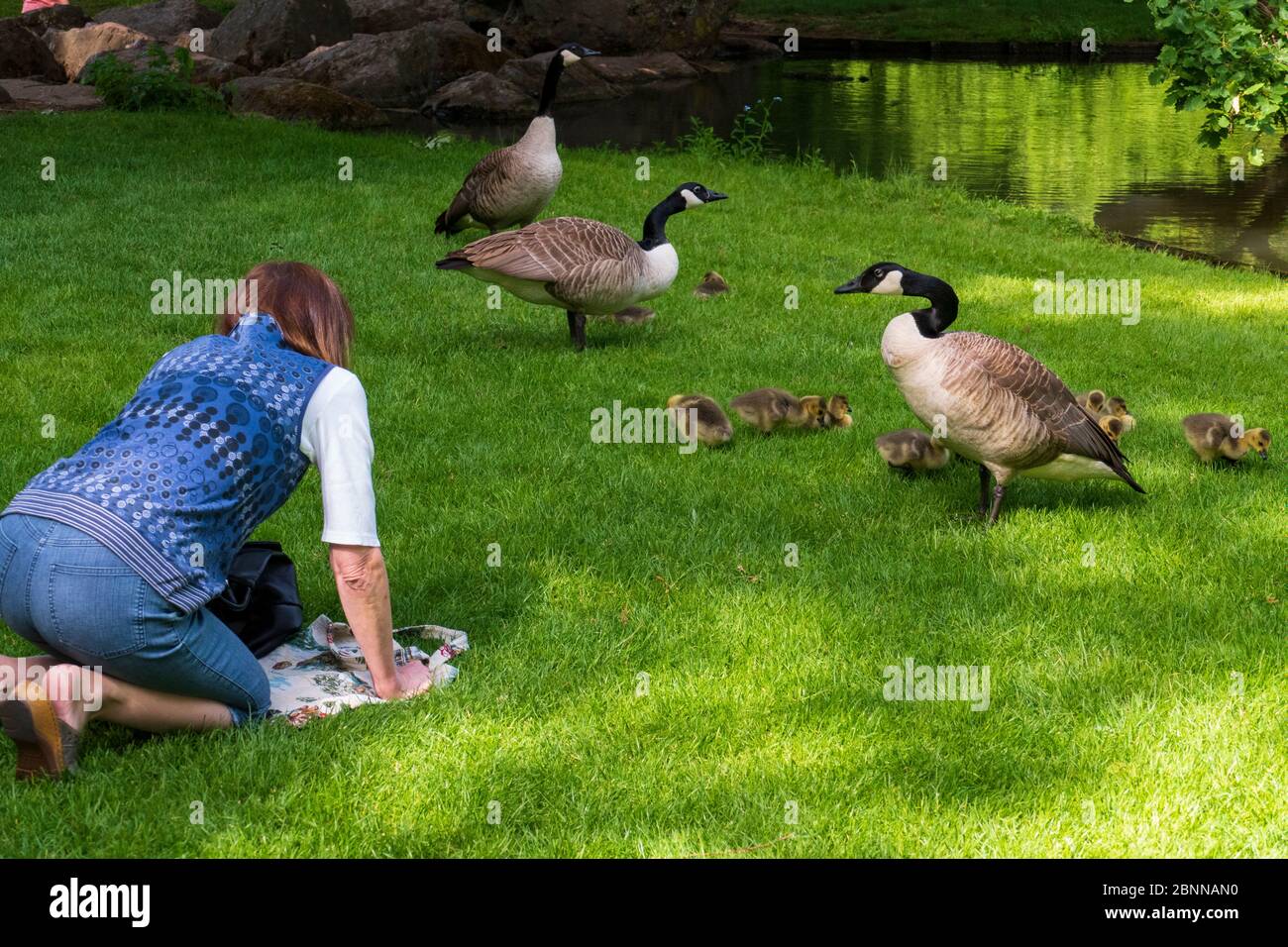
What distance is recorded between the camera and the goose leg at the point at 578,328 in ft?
33.6

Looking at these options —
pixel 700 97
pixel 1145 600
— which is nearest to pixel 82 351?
pixel 1145 600

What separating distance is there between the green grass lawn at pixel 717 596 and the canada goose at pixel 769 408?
0.14m

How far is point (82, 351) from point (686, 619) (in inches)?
226

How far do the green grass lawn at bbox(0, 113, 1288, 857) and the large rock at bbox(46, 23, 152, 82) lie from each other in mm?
13673

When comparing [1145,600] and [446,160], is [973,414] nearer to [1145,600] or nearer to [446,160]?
[1145,600]

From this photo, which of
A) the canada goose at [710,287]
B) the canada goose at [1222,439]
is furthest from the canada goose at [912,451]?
the canada goose at [710,287]

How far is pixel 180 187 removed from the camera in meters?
14.8

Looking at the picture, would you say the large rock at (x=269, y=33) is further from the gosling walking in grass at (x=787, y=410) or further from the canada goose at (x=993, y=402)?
the canada goose at (x=993, y=402)

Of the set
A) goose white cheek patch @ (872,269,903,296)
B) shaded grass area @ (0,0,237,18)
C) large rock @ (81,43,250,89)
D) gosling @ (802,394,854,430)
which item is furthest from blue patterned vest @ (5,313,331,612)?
shaded grass area @ (0,0,237,18)

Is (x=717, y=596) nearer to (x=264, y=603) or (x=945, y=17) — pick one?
(x=264, y=603)

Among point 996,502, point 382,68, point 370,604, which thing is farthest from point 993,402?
point 382,68

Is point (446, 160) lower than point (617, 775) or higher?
higher

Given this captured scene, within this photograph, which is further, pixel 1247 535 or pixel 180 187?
pixel 180 187

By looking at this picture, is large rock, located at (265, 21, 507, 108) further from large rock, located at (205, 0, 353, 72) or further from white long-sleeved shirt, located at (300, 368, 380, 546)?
white long-sleeved shirt, located at (300, 368, 380, 546)
